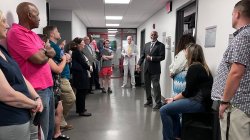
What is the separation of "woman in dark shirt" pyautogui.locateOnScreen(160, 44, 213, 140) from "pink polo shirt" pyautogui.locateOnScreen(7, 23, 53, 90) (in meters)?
1.49

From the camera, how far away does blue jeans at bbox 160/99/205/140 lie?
101 inches

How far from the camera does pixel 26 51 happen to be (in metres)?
1.79

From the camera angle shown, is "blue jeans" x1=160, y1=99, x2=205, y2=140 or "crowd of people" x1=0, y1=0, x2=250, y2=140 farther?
"blue jeans" x1=160, y1=99, x2=205, y2=140

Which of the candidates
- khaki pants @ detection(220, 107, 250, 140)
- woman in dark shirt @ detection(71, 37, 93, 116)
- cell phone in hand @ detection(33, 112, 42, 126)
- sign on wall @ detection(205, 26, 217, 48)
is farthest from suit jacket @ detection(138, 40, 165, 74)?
cell phone in hand @ detection(33, 112, 42, 126)

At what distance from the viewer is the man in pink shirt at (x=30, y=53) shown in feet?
5.90

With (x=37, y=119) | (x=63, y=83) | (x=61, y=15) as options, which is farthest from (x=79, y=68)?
(x=61, y=15)

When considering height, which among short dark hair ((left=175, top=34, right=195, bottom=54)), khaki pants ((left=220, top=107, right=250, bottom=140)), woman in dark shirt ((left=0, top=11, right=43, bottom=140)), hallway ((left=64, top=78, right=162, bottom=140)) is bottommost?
hallway ((left=64, top=78, right=162, bottom=140))

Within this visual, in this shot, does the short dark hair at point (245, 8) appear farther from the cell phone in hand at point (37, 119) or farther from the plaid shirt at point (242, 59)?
the cell phone in hand at point (37, 119)

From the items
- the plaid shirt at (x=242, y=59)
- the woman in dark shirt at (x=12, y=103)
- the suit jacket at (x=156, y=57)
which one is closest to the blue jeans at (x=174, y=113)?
the plaid shirt at (x=242, y=59)

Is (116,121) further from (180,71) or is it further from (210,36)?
(210,36)

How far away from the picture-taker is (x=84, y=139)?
9.93ft

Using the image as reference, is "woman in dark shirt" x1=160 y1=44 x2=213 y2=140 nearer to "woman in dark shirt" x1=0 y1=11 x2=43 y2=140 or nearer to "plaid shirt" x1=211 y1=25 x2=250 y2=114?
"plaid shirt" x1=211 y1=25 x2=250 y2=114

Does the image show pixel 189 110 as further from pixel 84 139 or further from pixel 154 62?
pixel 154 62

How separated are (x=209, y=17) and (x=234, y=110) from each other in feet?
6.00
